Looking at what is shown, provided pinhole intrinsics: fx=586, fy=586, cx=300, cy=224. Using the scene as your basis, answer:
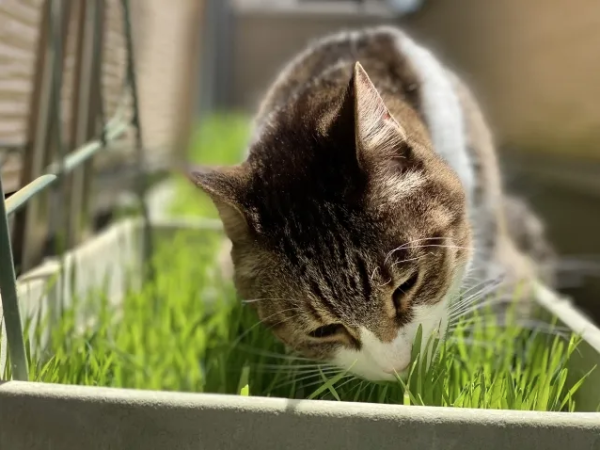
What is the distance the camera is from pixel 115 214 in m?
1.88

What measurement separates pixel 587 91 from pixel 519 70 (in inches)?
28.5

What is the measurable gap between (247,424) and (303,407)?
0.07m

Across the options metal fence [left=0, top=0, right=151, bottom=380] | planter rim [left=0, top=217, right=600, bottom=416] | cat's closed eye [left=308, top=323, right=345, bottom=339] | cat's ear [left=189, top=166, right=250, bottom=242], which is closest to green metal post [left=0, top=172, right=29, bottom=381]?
planter rim [left=0, top=217, right=600, bottom=416]

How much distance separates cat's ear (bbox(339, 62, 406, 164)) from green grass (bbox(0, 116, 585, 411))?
310 mm

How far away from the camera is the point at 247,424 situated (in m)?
0.73

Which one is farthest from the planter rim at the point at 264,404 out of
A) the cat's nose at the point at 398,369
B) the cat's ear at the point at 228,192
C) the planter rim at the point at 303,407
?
the cat's ear at the point at 228,192

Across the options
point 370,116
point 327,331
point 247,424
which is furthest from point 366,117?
point 247,424

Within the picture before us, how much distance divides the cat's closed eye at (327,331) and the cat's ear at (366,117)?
0.25m

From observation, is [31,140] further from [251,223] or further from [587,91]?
[587,91]

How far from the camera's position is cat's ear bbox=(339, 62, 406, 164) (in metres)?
0.79

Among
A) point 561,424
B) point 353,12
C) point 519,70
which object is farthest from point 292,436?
point 353,12

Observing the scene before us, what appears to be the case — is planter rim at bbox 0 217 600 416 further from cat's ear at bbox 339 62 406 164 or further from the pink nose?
cat's ear at bbox 339 62 406 164

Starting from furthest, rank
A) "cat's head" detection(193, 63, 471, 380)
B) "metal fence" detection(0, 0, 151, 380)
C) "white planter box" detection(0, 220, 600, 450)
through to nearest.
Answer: "metal fence" detection(0, 0, 151, 380), "cat's head" detection(193, 63, 471, 380), "white planter box" detection(0, 220, 600, 450)

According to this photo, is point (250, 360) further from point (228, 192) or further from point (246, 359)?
point (228, 192)
